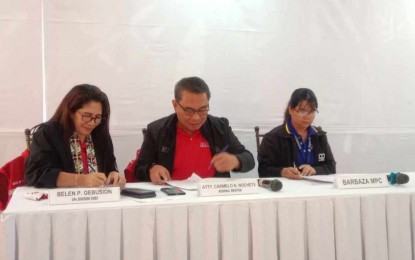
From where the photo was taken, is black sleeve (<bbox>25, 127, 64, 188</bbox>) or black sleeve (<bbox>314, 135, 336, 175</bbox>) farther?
black sleeve (<bbox>314, 135, 336, 175</bbox>)

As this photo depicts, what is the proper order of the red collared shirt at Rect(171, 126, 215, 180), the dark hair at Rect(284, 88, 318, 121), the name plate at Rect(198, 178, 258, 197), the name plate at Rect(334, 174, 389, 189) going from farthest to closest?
1. the dark hair at Rect(284, 88, 318, 121)
2. the red collared shirt at Rect(171, 126, 215, 180)
3. the name plate at Rect(334, 174, 389, 189)
4. the name plate at Rect(198, 178, 258, 197)

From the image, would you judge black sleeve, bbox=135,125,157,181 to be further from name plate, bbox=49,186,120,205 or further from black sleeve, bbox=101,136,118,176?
name plate, bbox=49,186,120,205

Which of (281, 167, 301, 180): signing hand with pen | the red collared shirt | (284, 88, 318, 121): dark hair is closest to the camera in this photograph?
(281, 167, 301, 180): signing hand with pen

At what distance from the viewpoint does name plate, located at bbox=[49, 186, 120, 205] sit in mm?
1082

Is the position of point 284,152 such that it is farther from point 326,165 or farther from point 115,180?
point 115,180

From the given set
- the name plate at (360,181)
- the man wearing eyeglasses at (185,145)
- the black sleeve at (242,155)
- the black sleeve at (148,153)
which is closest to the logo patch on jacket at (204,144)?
the man wearing eyeglasses at (185,145)

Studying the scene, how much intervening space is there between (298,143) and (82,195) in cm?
129

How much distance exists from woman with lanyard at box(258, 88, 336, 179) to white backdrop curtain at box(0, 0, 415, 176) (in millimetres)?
635

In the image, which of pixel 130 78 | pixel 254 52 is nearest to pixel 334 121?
pixel 254 52

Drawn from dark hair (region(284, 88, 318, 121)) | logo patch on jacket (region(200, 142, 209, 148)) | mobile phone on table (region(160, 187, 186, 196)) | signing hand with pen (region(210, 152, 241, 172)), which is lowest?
mobile phone on table (region(160, 187, 186, 196))

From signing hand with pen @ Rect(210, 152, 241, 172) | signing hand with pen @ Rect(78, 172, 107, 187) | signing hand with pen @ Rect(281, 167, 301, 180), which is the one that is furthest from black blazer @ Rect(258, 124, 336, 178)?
signing hand with pen @ Rect(78, 172, 107, 187)

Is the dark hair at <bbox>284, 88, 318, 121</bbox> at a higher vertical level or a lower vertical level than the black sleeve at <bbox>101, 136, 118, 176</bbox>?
higher

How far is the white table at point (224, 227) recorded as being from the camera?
1.01 meters

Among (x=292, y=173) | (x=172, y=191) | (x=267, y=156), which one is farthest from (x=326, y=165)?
(x=172, y=191)
